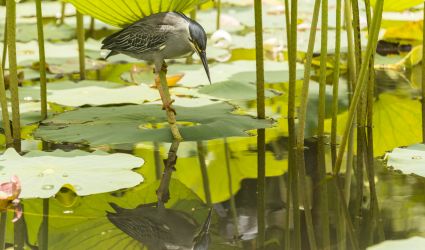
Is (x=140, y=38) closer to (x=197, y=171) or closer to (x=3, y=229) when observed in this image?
(x=197, y=171)

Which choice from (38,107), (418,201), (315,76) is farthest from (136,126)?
(315,76)

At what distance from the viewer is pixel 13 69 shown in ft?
9.91

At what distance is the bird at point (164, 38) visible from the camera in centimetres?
286

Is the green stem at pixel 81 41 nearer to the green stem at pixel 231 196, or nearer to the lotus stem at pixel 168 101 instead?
the lotus stem at pixel 168 101

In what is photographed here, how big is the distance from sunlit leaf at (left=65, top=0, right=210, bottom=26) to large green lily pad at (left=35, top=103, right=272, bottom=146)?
0.40 metres

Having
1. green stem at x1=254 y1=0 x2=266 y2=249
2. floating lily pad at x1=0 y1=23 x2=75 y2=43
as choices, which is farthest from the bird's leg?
floating lily pad at x1=0 y1=23 x2=75 y2=43

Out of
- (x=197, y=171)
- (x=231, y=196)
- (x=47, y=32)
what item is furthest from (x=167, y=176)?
(x=47, y=32)

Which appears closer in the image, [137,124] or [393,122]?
[137,124]

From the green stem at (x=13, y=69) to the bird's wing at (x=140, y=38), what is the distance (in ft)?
1.15

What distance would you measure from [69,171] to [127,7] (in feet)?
2.41

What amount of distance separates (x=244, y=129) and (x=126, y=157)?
25.2 inches

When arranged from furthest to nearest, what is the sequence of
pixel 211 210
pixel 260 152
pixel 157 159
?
pixel 260 152, pixel 157 159, pixel 211 210

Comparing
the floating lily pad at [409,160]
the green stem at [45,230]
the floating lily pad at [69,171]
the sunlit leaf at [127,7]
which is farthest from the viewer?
the sunlit leaf at [127,7]

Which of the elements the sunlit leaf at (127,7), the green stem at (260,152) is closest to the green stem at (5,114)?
the sunlit leaf at (127,7)
